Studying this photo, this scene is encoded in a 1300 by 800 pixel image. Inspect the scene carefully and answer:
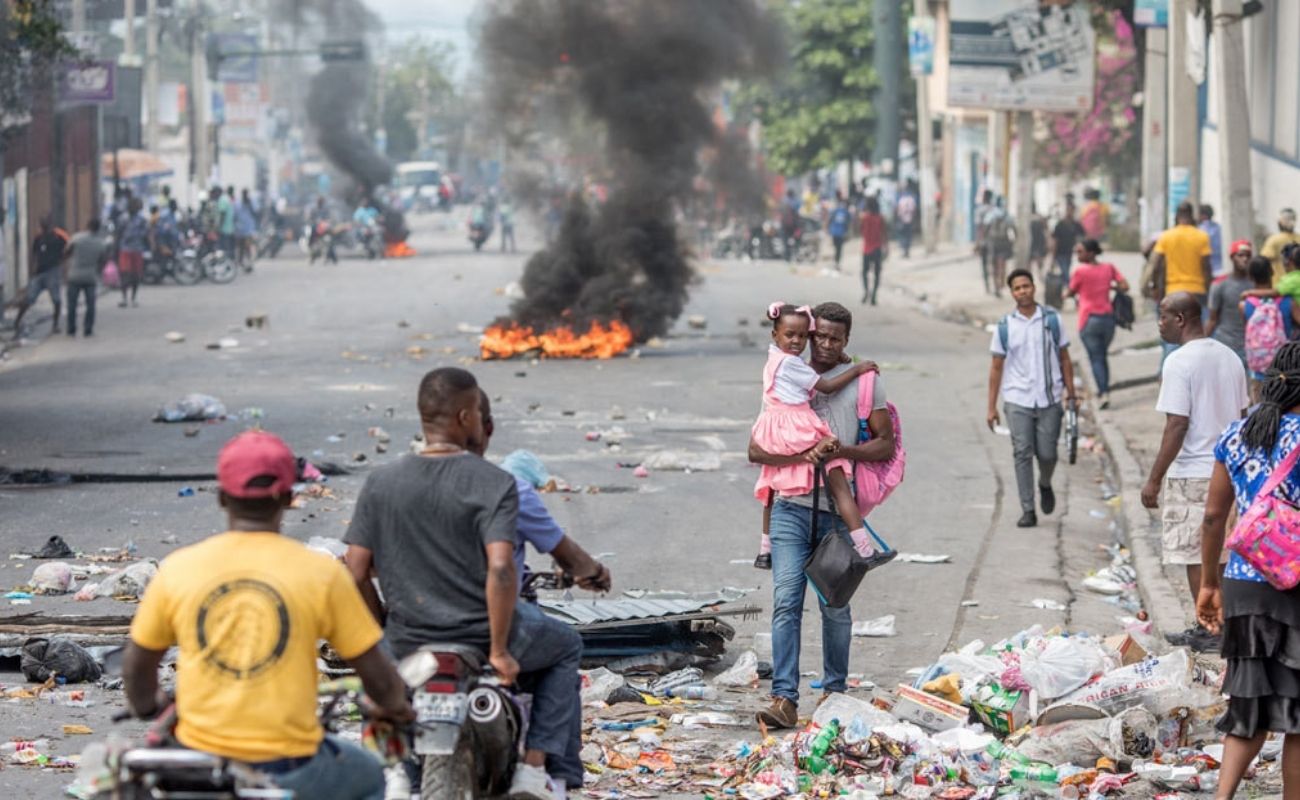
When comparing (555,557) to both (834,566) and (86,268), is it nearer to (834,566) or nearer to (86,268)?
(834,566)

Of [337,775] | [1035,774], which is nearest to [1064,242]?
[1035,774]

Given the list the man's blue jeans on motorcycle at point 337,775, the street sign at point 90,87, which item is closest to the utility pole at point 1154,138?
the street sign at point 90,87

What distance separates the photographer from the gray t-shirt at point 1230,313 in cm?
1479

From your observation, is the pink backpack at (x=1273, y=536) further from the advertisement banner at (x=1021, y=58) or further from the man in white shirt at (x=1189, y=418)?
the advertisement banner at (x=1021, y=58)

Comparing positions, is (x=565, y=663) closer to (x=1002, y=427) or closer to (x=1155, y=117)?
(x=1002, y=427)

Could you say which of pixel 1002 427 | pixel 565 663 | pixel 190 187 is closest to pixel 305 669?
pixel 565 663

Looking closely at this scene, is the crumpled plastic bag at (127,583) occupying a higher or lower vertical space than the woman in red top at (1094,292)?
lower

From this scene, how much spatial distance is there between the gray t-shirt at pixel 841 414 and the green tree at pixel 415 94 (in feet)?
349

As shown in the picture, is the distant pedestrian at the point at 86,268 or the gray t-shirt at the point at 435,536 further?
the distant pedestrian at the point at 86,268

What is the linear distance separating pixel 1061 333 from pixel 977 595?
2.72 metres

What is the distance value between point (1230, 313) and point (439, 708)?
11.0 m

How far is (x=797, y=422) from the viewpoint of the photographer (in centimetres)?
761

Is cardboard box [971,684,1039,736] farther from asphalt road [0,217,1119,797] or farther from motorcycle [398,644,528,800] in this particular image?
motorcycle [398,644,528,800]

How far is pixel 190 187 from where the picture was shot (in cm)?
5766
